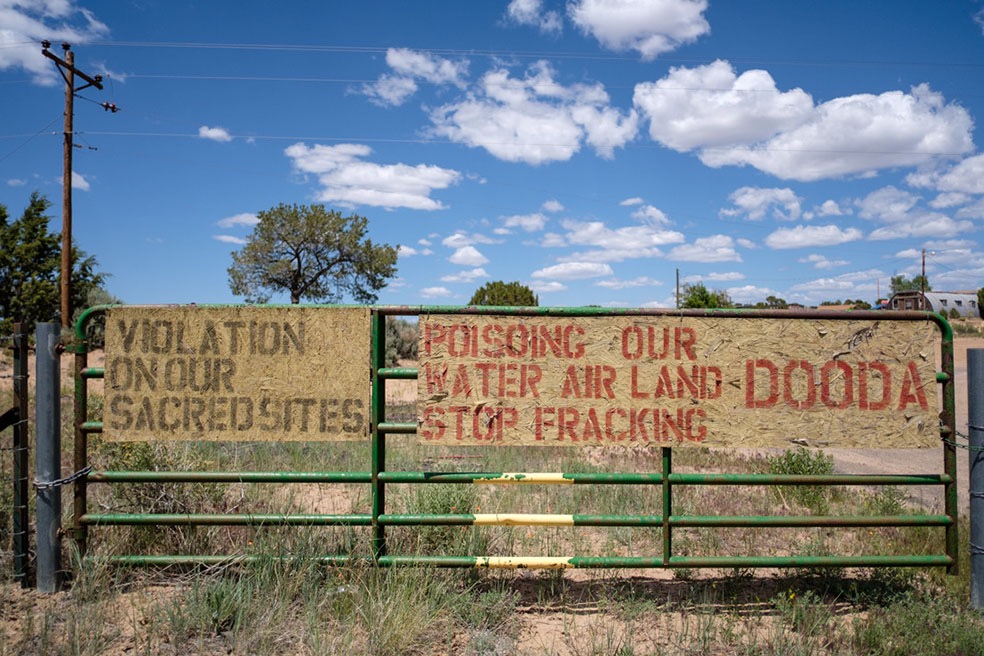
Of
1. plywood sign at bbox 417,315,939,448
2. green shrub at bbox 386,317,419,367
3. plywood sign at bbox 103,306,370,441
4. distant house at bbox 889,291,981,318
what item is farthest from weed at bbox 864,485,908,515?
distant house at bbox 889,291,981,318

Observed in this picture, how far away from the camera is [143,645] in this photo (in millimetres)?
3553

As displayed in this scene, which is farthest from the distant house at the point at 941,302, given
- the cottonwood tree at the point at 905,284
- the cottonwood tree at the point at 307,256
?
the cottonwood tree at the point at 307,256

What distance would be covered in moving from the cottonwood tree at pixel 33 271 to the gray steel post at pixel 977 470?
134 feet

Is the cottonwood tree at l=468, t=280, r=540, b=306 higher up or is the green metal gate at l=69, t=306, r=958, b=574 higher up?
the cottonwood tree at l=468, t=280, r=540, b=306

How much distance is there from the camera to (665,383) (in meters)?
4.27

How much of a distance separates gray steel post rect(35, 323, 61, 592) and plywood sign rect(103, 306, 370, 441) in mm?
358

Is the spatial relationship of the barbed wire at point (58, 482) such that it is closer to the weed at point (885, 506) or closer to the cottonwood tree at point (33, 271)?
the weed at point (885, 506)

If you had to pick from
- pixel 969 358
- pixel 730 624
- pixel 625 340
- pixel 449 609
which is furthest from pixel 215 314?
pixel 969 358

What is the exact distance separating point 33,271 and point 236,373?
1624 inches

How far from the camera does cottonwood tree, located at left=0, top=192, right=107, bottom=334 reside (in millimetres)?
35500

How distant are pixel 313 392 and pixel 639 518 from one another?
7.76 ft

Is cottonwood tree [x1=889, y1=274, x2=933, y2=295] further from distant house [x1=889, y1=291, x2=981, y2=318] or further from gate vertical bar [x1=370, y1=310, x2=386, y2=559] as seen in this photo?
gate vertical bar [x1=370, y1=310, x2=386, y2=559]

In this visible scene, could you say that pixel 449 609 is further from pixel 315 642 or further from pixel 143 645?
pixel 143 645

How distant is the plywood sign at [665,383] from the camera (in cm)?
423
